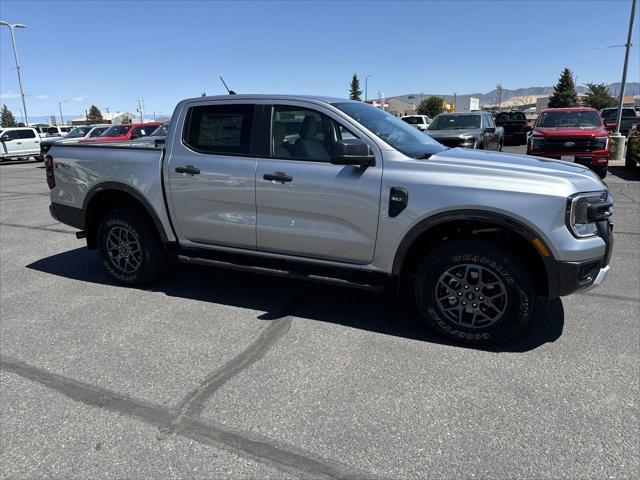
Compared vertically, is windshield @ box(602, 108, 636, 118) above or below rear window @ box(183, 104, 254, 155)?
above

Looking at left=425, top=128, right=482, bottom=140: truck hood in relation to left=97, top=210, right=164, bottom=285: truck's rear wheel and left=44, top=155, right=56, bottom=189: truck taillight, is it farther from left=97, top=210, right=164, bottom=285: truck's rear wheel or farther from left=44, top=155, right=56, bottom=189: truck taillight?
left=44, top=155, right=56, bottom=189: truck taillight

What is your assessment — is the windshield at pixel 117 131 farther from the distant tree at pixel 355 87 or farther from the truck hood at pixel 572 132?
the distant tree at pixel 355 87

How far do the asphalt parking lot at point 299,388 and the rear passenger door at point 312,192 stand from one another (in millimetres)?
689

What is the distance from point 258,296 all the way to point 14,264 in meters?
3.50

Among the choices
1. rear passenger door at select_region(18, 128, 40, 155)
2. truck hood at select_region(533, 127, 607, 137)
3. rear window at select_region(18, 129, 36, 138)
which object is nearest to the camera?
truck hood at select_region(533, 127, 607, 137)

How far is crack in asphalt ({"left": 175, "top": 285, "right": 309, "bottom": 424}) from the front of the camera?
2877 mm

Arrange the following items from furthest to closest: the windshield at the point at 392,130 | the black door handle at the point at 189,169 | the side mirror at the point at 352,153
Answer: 1. the black door handle at the point at 189,169
2. the windshield at the point at 392,130
3. the side mirror at the point at 352,153

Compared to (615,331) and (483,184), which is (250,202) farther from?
(615,331)

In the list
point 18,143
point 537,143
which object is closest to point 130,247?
point 537,143

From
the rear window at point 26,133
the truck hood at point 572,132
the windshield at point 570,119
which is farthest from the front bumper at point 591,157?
the rear window at point 26,133

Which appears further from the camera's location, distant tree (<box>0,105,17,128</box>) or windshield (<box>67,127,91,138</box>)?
distant tree (<box>0,105,17,128</box>)

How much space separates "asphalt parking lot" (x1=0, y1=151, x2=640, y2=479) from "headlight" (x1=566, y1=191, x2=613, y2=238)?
0.92 meters

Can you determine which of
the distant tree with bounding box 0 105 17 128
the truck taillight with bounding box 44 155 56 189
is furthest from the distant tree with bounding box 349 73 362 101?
the truck taillight with bounding box 44 155 56 189

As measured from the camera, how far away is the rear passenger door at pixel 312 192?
3662 mm
